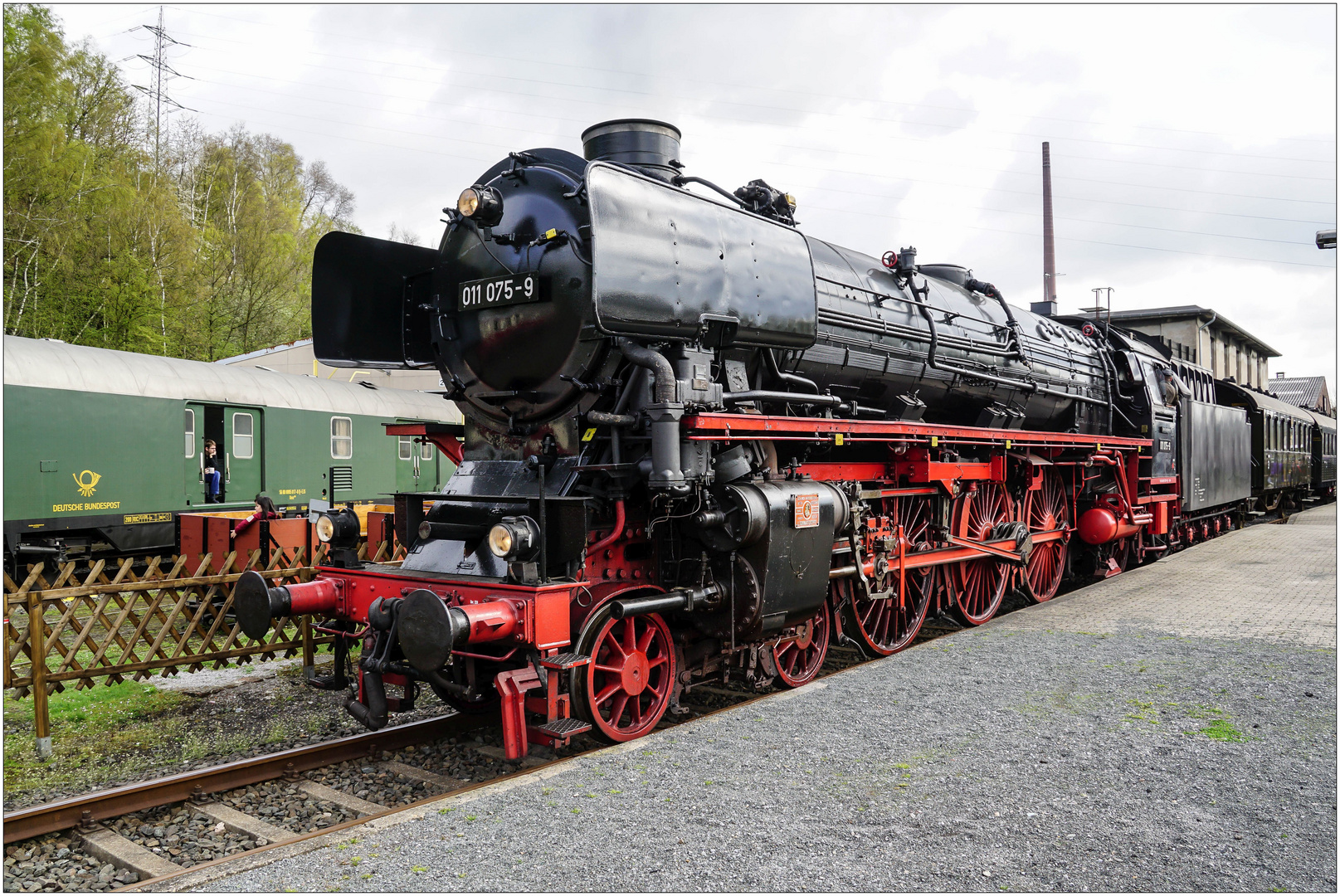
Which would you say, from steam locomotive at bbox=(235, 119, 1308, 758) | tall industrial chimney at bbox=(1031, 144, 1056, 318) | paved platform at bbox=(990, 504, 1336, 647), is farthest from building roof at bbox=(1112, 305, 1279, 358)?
steam locomotive at bbox=(235, 119, 1308, 758)

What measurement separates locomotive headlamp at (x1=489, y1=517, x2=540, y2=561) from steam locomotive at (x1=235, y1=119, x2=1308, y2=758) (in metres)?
0.02

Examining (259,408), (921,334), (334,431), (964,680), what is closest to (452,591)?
(964,680)

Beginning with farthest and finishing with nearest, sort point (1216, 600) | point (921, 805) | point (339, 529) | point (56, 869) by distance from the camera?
point (1216, 600) → point (339, 529) → point (921, 805) → point (56, 869)

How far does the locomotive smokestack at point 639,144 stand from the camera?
5.99 metres

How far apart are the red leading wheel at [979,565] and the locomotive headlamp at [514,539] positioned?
5.10 m

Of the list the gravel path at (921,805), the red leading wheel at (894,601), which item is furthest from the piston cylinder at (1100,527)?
the gravel path at (921,805)

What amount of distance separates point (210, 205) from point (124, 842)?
112 feet

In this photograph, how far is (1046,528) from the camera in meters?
10.4

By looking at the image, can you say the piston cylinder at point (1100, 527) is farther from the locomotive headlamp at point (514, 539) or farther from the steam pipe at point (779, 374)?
the locomotive headlamp at point (514, 539)

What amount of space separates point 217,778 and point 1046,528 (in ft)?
29.6

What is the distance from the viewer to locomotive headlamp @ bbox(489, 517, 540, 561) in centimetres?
459

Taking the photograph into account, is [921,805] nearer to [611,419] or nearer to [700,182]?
[611,419]

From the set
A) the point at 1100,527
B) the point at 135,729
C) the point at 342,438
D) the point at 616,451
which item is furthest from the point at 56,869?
the point at 342,438

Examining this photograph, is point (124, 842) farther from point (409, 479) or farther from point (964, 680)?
point (409, 479)
